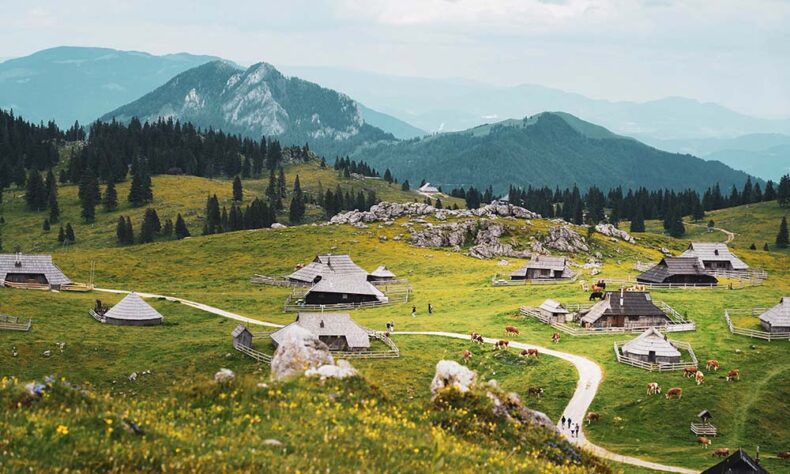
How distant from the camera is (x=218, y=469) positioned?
18.2 metres

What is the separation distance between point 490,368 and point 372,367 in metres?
9.89

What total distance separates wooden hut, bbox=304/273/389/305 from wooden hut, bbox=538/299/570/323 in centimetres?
2145

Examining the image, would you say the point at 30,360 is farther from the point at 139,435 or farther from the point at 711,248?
the point at 711,248

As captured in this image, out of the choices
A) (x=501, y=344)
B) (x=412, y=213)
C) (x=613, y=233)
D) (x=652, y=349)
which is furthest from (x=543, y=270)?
(x=412, y=213)

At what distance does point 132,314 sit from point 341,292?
26757 millimetres

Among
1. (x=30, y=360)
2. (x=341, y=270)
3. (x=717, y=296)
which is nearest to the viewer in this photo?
(x=30, y=360)

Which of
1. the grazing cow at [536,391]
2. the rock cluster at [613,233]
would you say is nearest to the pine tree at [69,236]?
the rock cluster at [613,233]

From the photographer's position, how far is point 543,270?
107 meters

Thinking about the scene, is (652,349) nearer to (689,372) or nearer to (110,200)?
(689,372)

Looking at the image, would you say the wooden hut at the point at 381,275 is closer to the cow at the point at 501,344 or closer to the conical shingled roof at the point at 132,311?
the conical shingled roof at the point at 132,311

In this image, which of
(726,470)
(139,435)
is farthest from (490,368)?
(139,435)

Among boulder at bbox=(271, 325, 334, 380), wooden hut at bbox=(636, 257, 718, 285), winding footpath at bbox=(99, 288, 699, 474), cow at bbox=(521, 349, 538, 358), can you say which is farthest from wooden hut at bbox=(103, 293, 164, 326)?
wooden hut at bbox=(636, 257, 718, 285)

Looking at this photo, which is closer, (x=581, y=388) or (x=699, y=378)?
(x=581, y=388)

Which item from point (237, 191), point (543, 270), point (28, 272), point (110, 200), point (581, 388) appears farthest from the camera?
point (237, 191)
